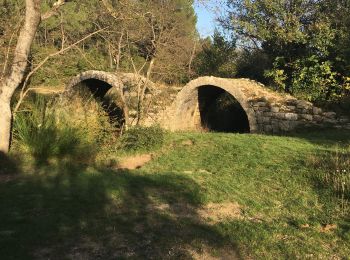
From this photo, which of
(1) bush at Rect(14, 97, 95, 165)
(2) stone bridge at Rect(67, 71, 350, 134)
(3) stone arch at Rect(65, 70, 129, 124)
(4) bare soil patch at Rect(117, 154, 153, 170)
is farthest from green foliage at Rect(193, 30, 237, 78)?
(1) bush at Rect(14, 97, 95, 165)

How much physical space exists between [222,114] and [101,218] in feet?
45.9

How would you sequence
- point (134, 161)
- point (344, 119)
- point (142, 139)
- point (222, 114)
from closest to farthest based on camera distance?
point (134, 161) → point (142, 139) → point (344, 119) → point (222, 114)

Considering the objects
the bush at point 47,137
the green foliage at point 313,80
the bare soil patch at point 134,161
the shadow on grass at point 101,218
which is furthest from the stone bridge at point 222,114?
the shadow on grass at point 101,218

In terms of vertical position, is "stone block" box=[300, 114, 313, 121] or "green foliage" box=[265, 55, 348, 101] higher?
"green foliage" box=[265, 55, 348, 101]

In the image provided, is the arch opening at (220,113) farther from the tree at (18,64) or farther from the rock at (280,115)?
the tree at (18,64)

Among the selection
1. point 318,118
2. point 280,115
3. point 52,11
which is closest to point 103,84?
point 280,115

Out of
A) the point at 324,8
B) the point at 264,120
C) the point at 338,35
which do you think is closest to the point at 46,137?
the point at 264,120

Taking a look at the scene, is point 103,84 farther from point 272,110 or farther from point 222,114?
point 272,110

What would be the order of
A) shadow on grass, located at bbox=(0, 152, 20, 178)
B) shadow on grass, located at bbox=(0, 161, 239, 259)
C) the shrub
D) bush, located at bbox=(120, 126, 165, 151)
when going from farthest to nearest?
bush, located at bbox=(120, 126, 165, 151), shadow on grass, located at bbox=(0, 152, 20, 178), the shrub, shadow on grass, located at bbox=(0, 161, 239, 259)

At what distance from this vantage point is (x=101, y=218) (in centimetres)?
597

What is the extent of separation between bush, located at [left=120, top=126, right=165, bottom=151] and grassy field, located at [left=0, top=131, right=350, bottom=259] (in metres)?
1.18

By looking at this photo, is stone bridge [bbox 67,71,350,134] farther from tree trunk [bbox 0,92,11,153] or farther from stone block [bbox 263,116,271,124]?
tree trunk [bbox 0,92,11,153]

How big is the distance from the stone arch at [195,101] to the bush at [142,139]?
3.71m

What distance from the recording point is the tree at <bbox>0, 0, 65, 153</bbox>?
30.3ft
